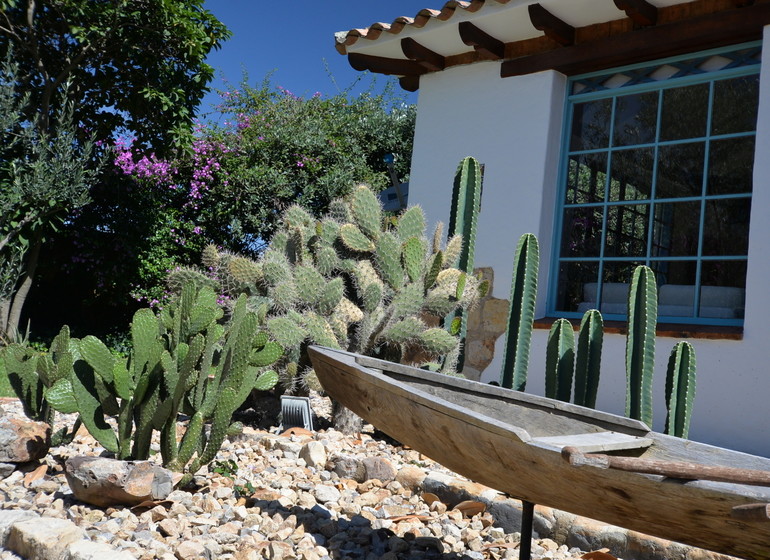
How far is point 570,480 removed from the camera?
5.94 ft

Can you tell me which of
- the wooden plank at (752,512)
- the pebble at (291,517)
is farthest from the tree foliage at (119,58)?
the wooden plank at (752,512)

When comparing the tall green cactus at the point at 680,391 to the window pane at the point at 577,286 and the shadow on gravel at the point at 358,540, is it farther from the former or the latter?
the window pane at the point at 577,286

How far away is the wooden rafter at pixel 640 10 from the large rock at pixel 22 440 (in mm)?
4323

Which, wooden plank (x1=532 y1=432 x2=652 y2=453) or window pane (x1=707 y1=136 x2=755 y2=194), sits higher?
window pane (x1=707 y1=136 x2=755 y2=194)

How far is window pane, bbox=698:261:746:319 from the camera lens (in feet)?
15.5

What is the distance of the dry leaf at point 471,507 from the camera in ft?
9.18

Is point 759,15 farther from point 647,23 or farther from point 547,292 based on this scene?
point 547,292

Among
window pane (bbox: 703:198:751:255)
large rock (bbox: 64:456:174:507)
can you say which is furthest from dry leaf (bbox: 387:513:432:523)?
window pane (bbox: 703:198:751:255)

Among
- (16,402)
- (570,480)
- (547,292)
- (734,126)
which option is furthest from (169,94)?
(570,480)

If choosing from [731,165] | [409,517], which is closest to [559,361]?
[409,517]

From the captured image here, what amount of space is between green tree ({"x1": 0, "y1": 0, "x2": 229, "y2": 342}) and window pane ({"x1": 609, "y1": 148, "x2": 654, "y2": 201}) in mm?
4686

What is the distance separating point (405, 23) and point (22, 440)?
4126 millimetres

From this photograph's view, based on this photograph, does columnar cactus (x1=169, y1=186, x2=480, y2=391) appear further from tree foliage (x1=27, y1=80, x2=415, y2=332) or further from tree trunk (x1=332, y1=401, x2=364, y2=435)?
tree foliage (x1=27, y1=80, x2=415, y2=332)

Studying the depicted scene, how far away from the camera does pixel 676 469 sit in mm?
1640
